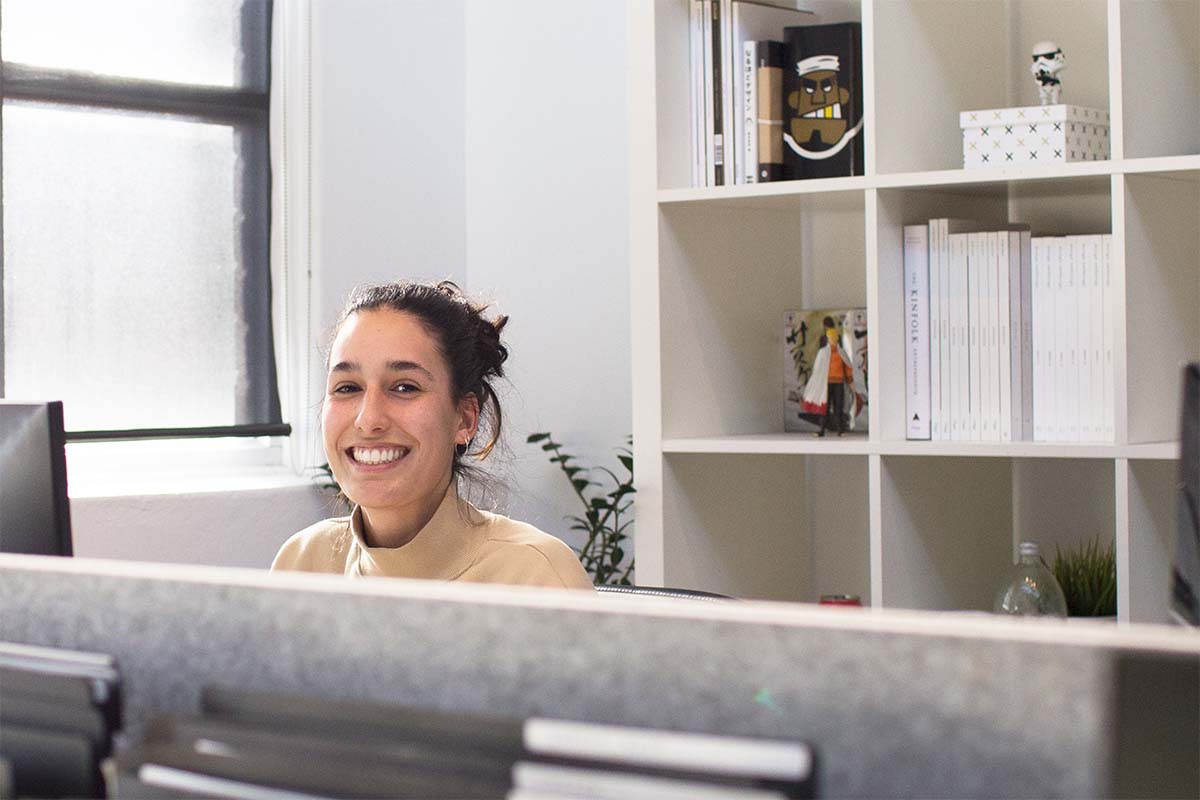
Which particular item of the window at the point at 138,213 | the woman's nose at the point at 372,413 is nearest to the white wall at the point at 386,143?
the window at the point at 138,213

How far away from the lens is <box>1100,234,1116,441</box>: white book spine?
7.66ft

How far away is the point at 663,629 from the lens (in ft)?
1.59

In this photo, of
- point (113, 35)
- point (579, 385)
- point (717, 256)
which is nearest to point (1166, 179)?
point (717, 256)

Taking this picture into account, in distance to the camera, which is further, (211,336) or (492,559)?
(211,336)

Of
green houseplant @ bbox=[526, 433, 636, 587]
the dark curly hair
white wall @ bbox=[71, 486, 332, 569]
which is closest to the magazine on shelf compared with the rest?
the dark curly hair

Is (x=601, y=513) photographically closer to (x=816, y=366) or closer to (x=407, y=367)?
(x=816, y=366)

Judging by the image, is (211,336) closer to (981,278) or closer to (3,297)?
(3,297)

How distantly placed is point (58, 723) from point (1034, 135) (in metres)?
2.10

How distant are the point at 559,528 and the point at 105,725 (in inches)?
129

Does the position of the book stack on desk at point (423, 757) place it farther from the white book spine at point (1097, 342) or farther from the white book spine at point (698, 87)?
the white book spine at point (698, 87)

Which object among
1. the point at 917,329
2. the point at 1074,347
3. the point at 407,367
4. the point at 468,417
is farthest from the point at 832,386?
the point at 407,367

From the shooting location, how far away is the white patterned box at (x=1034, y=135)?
94.0 inches

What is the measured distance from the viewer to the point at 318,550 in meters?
2.06

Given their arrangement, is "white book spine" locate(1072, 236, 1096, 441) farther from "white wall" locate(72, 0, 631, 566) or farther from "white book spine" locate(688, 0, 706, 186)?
"white wall" locate(72, 0, 631, 566)
